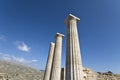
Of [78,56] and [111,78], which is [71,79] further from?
[111,78]

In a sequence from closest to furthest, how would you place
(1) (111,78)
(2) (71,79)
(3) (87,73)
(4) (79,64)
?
(2) (71,79), (4) (79,64), (3) (87,73), (1) (111,78)

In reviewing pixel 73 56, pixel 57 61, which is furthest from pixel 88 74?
pixel 73 56

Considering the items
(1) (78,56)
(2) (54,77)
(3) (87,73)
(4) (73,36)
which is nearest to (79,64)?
(1) (78,56)

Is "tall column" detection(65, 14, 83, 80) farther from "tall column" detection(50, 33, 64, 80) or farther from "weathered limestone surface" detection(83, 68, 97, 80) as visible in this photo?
"weathered limestone surface" detection(83, 68, 97, 80)

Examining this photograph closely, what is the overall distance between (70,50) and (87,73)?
7.81 m

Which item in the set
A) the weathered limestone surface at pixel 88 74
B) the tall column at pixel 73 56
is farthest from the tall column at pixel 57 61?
the tall column at pixel 73 56

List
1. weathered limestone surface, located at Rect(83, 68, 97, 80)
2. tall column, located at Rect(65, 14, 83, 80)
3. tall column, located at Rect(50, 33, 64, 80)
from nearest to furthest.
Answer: tall column, located at Rect(65, 14, 83, 80) → tall column, located at Rect(50, 33, 64, 80) → weathered limestone surface, located at Rect(83, 68, 97, 80)

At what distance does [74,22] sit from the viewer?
31.5 ft

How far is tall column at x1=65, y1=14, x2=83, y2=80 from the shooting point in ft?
25.5

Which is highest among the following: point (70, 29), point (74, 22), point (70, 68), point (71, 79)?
point (74, 22)

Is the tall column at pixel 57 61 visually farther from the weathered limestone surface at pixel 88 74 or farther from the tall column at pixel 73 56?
the tall column at pixel 73 56

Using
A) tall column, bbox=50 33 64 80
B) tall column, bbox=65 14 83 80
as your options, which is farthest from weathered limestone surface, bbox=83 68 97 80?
tall column, bbox=65 14 83 80

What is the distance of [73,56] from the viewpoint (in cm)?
823

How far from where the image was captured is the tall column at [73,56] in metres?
7.77
